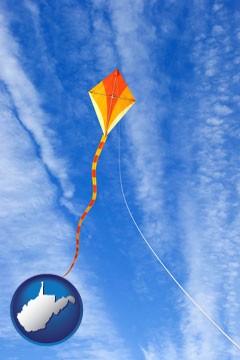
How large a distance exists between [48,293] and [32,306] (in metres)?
0.52

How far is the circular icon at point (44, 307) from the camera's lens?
9.29m

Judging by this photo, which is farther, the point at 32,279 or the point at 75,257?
the point at 75,257

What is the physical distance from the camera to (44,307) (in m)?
9.32

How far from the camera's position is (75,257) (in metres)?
11.3

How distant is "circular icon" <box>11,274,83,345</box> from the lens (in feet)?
30.5

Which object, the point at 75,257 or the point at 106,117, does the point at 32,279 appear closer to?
the point at 75,257

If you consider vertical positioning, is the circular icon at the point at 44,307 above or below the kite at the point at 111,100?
below

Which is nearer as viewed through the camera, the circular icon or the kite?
the circular icon

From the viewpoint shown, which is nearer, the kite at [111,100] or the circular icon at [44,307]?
the circular icon at [44,307]

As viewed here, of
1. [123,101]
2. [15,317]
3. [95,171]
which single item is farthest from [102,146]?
[15,317]

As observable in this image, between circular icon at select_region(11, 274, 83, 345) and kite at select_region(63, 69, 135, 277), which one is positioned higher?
kite at select_region(63, 69, 135, 277)

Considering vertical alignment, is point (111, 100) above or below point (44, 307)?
above

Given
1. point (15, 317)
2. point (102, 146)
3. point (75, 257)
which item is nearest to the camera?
point (15, 317)

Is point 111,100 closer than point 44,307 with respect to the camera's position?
No
